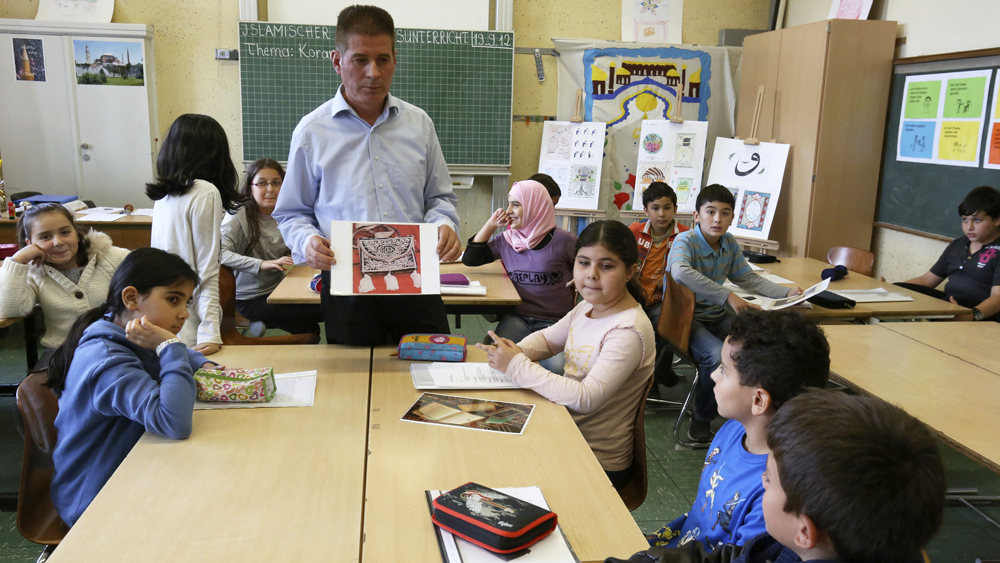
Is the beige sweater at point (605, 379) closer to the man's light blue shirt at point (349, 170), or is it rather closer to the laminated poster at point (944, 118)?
the man's light blue shirt at point (349, 170)

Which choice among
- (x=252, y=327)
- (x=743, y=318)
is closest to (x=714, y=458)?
(x=743, y=318)

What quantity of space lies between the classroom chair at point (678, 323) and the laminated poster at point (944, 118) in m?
2.38

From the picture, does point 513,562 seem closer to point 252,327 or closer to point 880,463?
point 880,463

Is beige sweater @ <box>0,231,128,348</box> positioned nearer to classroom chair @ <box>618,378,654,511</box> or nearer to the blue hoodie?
the blue hoodie

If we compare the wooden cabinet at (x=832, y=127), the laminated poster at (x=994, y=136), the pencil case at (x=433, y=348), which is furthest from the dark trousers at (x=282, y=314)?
the laminated poster at (x=994, y=136)

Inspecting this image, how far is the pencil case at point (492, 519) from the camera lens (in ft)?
3.60

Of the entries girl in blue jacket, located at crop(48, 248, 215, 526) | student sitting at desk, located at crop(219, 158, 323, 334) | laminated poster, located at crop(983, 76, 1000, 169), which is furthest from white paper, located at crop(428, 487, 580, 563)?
laminated poster, located at crop(983, 76, 1000, 169)

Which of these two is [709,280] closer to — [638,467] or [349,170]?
[638,467]

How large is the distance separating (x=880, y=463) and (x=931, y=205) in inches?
173

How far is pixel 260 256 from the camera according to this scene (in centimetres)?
355

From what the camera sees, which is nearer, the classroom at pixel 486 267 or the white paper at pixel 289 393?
the classroom at pixel 486 267

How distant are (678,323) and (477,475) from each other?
200 centimetres

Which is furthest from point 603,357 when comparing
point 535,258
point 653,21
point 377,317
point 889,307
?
point 653,21

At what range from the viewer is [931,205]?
14.6ft
